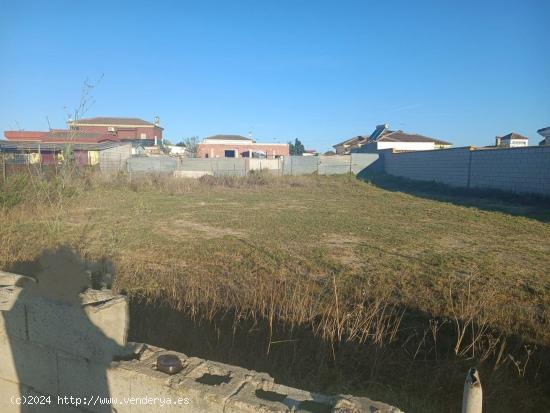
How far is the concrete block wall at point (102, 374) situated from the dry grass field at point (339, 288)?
80cm

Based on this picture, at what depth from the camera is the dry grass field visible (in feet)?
9.00

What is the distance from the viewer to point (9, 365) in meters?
2.46

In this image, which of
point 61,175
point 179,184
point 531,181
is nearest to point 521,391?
point 61,175

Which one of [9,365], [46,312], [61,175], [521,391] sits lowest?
[521,391]

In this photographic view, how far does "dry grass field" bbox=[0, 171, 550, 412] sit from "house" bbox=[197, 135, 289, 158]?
137 feet

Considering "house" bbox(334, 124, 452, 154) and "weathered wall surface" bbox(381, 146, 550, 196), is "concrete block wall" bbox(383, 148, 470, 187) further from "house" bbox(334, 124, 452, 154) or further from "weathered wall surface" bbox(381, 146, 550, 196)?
"house" bbox(334, 124, 452, 154)

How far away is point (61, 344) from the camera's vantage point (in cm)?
223

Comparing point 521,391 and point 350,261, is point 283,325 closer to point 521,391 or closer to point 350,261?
point 521,391

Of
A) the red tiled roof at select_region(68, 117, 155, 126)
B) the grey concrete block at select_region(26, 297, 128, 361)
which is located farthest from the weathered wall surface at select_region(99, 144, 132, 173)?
the red tiled roof at select_region(68, 117, 155, 126)

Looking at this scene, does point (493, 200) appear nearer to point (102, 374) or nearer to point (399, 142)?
point (102, 374)

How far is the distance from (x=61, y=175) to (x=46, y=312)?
201 inches

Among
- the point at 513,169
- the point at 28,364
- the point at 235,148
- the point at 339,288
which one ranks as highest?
the point at 235,148

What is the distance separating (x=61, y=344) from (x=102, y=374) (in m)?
0.37

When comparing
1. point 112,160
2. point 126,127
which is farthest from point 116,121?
point 112,160
